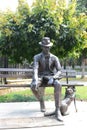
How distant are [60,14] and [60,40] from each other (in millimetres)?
954

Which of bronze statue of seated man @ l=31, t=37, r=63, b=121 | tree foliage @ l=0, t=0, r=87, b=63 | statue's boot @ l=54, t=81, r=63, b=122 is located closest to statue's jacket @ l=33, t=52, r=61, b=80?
bronze statue of seated man @ l=31, t=37, r=63, b=121

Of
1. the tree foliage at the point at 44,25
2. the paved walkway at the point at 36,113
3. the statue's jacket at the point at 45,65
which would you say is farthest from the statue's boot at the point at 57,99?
the tree foliage at the point at 44,25

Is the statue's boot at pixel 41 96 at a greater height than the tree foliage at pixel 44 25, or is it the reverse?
the tree foliage at pixel 44 25

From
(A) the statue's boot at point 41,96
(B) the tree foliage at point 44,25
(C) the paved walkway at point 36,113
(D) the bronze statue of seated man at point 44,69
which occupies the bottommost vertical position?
(C) the paved walkway at point 36,113

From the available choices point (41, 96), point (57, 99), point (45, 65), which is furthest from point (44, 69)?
point (57, 99)

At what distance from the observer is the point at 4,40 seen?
42.3 feet

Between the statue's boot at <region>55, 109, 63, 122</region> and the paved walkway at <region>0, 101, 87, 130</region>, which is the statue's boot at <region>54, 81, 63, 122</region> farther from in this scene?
the paved walkway at <region>0, 101, 87, 130</region>

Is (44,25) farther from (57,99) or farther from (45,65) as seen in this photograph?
(57,99)

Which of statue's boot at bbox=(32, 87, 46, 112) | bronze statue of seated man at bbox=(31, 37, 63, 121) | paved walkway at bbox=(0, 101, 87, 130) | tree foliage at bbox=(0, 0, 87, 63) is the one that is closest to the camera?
paved walkway at bbox=(0, 101, 87, 130)

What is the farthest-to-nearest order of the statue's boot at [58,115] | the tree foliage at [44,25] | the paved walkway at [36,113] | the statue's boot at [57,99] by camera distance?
the tree foliage at [44,25] < the statue's boot at [57,99] < the statue's boot at [58,115] < the paved walkway at [36,113]

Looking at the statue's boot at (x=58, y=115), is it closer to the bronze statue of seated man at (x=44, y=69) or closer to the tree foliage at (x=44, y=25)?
the bronze statue of seated man at (x=44, y=69)

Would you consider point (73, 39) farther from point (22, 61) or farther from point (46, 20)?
point (22, 61)

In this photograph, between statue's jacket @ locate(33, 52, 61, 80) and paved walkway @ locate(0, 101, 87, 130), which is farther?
statue's jacket @ locate(33, 52, 61, 80)

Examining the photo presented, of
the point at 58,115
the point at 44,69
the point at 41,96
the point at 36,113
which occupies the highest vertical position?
the point at 44,69
